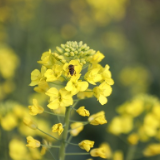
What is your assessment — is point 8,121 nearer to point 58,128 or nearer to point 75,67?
point 58,128

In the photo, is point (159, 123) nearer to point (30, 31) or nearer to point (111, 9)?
point (30, 31)

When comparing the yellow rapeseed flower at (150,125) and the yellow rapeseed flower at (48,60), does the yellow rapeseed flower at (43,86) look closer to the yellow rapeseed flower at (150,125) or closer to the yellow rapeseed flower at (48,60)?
the yellow rapeseed flower at (48,60)

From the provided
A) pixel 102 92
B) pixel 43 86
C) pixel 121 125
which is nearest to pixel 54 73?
pixel 43 86

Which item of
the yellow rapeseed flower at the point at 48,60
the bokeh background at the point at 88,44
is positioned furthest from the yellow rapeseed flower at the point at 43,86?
the bokeh background at the point at 88,44

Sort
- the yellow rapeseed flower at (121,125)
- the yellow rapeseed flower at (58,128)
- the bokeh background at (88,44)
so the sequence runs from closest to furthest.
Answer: the yellow rapeseed flower at (58,128) < the yellow rapeseed flower at (121,125) < the bokeh background at (88,44)

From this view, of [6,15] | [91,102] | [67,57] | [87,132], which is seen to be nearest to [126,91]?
[91,102]

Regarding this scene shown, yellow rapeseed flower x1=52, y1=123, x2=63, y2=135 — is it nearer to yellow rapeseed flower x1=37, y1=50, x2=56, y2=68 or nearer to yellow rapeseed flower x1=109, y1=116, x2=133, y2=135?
yellow rapeseed flower x1=37, y1=50, x2=56, y2=68
